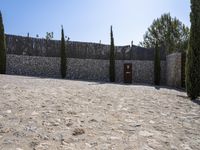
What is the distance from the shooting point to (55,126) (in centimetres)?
458

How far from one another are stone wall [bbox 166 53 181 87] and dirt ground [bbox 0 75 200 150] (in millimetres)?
10565

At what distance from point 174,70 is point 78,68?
7.24 meters

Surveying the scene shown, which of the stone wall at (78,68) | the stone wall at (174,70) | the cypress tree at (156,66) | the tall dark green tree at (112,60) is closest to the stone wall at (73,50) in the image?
the stone wall at (78,68)

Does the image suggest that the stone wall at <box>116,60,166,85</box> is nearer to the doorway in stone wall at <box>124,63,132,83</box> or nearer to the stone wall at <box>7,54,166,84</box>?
the stone wall at <box>7,54,166,84</box>

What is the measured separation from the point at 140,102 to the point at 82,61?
13.2 m

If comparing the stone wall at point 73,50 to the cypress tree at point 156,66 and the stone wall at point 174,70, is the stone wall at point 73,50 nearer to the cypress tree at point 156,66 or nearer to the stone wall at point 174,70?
the cypress tree at point 156,66

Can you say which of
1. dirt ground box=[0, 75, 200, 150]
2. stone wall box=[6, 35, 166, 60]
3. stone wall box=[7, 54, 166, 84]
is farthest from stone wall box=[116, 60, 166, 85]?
dirt ground box=[0, 75, 200, 150]

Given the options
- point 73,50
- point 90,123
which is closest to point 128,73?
point 73,50

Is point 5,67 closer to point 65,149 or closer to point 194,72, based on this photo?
point 194,72

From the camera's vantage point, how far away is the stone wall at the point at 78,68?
58.4 ft

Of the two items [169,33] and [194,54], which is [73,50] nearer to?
[194,54]

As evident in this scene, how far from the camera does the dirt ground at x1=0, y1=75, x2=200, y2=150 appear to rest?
13.1 ft

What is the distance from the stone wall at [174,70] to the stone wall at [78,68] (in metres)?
1.55

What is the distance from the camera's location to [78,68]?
1970 centimetres
